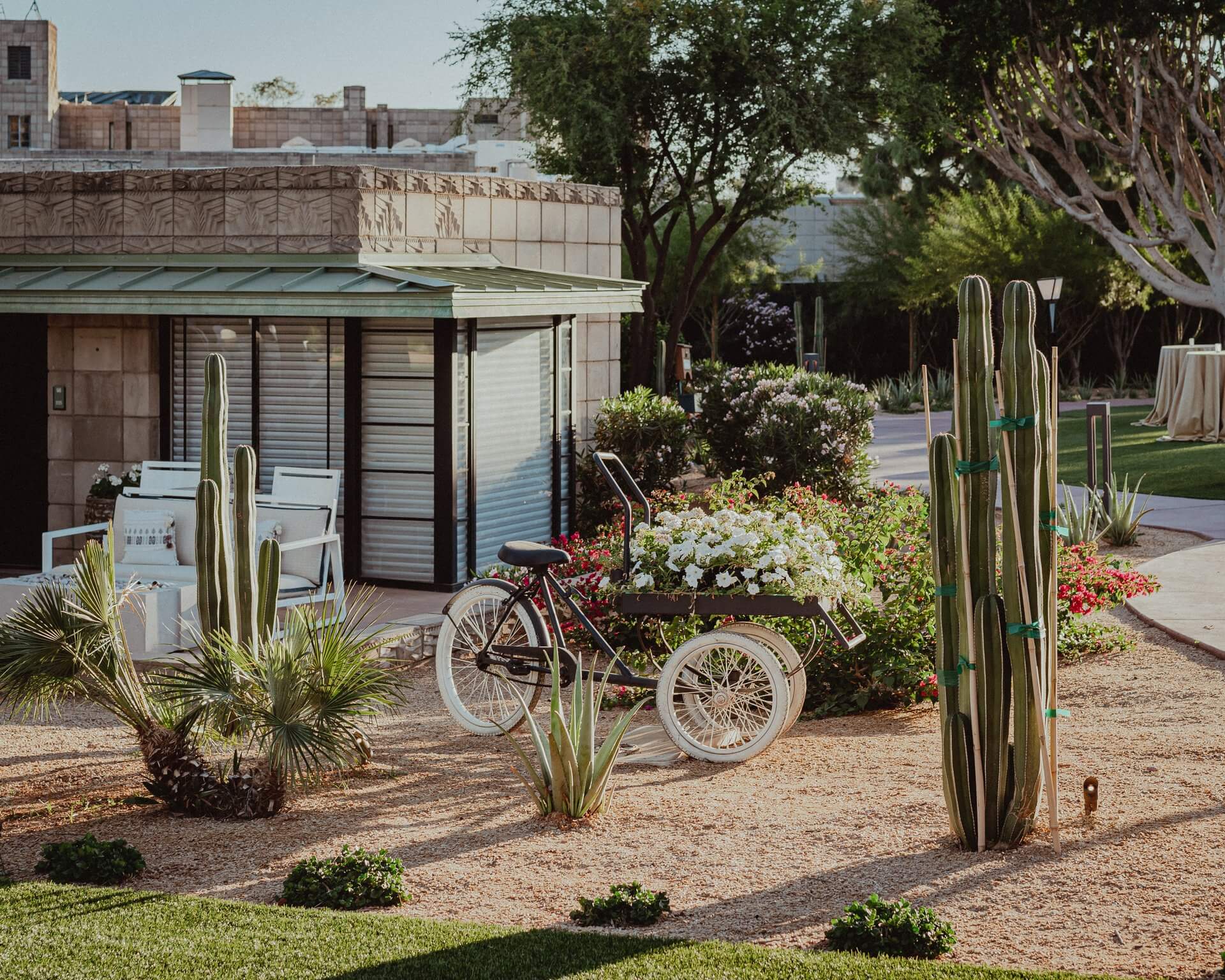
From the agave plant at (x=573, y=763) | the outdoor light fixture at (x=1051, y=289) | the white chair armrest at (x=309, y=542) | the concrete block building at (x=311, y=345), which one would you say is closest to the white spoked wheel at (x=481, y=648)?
the agave plant at (x=573, y=763)

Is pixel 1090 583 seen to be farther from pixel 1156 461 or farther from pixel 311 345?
pixel 1156 461

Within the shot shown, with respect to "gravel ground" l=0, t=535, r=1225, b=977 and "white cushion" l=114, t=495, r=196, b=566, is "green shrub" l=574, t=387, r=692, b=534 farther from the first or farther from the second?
"gravel ground" l=0, t=535, r=1225, b=977

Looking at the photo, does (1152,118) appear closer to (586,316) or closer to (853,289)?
(853,289)

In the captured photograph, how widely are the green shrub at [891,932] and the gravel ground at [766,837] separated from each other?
0.28 ft

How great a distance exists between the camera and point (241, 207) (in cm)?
1172

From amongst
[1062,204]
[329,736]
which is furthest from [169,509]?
[1062,204]

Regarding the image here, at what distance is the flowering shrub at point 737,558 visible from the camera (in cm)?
680

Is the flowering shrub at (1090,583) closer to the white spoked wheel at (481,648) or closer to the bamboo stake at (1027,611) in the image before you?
the white spoked wheel at (481,648)

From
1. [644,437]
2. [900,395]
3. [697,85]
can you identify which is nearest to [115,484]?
[644,437]

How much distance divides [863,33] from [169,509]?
14.6 metres

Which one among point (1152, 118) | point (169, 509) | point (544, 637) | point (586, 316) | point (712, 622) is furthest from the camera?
point (1152, 118)

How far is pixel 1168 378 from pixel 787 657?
18832 mm

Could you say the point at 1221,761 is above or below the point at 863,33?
below

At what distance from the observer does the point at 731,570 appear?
6.87m
